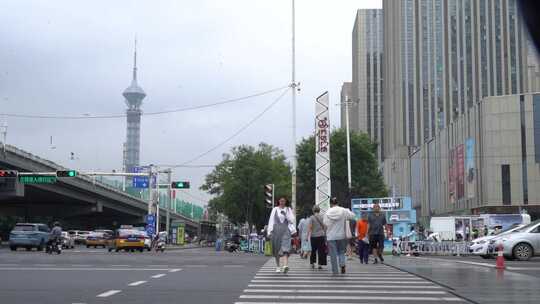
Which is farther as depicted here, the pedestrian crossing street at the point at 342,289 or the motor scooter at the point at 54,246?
the motor scooter at the point at 54,246

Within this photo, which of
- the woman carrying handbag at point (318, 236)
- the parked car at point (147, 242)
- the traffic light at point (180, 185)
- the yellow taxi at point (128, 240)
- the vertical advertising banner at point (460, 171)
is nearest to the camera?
the woman carrying handbag at point (318, 236)

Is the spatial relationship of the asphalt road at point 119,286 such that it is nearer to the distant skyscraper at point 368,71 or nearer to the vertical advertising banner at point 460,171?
the vertical advertising banner at point 460,171

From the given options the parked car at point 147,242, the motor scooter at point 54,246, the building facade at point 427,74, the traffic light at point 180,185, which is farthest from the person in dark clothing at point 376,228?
the building facade at point 427,74

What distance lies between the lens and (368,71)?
137 m

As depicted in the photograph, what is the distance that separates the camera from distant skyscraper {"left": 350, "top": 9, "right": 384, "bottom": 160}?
432ft

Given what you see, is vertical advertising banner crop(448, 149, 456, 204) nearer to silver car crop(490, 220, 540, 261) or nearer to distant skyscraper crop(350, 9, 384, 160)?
distant skyscraper crop(350, 9, 384, 160)

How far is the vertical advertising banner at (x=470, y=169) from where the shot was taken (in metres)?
71.2

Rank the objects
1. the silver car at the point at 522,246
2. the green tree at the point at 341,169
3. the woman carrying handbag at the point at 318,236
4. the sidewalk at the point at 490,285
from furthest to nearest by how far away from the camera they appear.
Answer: the green tree at the point at 341,169 < the silver car at the point at 522,246 < the woman carrying handbag at the point at 318,236 < the sidewalk at the point at 490,285

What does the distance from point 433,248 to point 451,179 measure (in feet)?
166

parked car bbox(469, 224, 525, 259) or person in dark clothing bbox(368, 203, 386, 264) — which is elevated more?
person in dark clothing bbox(368, 203, 386, 264)

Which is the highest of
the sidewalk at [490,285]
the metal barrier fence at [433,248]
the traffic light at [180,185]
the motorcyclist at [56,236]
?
the traffic light at [180,185]

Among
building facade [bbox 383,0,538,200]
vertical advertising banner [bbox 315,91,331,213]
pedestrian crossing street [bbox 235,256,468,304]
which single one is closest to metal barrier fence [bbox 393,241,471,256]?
vertical advertising banner [bbox 315,91,331,213]

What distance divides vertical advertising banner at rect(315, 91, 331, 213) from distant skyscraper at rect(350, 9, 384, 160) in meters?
96.7

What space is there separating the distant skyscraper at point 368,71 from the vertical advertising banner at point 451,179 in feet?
149
